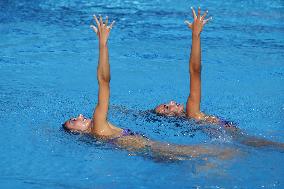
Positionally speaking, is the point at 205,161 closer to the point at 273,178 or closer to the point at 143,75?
the point at 273,178

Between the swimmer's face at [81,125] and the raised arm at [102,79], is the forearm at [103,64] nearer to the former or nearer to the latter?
the raised arm at [102,79]

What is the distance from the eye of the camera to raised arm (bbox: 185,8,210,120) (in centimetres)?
704

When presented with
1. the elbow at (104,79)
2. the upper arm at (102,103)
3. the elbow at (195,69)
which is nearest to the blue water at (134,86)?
the upper arm at (102,103)

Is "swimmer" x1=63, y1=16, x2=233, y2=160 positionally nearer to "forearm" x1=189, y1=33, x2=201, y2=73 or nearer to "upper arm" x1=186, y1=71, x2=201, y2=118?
"upper arm" x1=186, y1=71, x2=201, y2=118

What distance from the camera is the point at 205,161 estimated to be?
20.8 ft

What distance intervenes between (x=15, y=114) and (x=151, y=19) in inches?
206

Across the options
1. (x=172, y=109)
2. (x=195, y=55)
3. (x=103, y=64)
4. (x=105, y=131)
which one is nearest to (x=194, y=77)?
(x=195, y=55)

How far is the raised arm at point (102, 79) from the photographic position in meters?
6.08

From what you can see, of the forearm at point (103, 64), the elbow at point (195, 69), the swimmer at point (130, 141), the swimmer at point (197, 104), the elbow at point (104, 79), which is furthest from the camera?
the elbow at point (195, 69)

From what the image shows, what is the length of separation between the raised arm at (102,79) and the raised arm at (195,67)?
3.86ft

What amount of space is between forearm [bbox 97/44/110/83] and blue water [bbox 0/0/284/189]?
2.80ft

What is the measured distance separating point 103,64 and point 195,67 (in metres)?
1.35

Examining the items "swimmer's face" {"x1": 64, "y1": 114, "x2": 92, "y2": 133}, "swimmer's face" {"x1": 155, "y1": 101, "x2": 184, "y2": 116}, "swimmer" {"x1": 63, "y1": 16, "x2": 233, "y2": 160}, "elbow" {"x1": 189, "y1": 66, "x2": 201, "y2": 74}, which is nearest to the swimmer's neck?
"swimmer" {"x1": 63, "y1": 16, "x2": 233, "y2": 160}

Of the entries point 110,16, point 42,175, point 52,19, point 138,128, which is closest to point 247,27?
point 110,16
